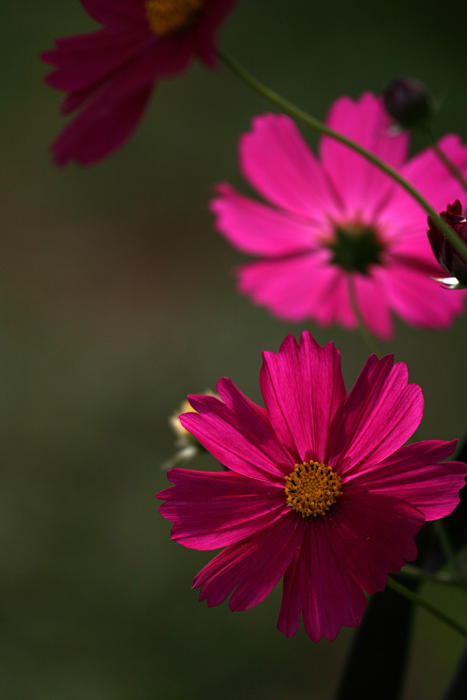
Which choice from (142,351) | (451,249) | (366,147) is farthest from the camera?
(142,351)

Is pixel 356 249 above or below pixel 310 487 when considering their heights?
above

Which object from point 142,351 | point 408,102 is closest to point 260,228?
point 408,102

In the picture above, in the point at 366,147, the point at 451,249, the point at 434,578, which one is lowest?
the point at 434,578

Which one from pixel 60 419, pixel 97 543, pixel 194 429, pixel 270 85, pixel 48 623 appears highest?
pixel 270 85

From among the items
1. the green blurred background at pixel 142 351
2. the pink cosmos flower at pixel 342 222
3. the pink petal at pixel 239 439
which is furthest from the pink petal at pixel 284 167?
the green blurred background at pixel 142 351

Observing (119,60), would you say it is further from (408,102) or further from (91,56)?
(408,102)

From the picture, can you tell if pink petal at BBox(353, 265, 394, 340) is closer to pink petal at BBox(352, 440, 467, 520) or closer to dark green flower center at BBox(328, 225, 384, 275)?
dark green flower center at BBox(328, 225, 384, 275)

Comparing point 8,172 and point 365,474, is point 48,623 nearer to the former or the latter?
point 365,474

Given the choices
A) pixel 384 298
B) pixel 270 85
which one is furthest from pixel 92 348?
pixel 384 298
